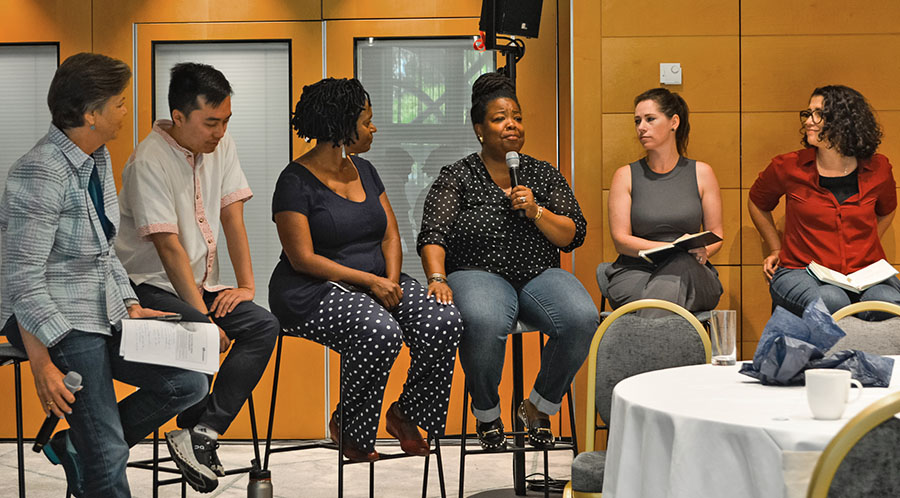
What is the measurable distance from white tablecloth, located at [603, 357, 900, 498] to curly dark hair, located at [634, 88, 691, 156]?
7.36 ft

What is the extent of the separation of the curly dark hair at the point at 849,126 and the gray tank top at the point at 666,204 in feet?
1.94

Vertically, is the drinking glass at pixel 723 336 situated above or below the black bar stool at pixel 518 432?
above

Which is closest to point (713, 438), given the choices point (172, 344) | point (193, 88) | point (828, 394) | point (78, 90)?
point (828, 394)

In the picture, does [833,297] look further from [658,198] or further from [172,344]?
[172,344]

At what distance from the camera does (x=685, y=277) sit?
373 cm

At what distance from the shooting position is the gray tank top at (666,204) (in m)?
4.05

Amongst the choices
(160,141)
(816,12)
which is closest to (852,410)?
(160,141)

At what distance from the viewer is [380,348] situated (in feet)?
10.3

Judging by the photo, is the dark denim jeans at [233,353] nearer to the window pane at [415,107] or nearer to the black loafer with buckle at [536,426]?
the black loafer with buckle at [536,426]

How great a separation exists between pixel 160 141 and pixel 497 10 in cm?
149

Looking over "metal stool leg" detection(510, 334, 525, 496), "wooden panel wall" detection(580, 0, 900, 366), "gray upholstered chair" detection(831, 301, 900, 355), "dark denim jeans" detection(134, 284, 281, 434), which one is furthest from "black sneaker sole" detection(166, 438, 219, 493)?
"wooden panel wall" detection(580, 0, 900, 366)

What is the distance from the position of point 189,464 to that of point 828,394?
2.09 meters

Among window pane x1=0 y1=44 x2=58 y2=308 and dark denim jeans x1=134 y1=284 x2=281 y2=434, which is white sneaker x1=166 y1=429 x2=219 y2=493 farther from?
window pane x1=0 y1=44 x2=58 y2=308

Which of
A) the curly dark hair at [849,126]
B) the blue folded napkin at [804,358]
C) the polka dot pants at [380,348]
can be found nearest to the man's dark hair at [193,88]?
the polka dot pants at [380,348]
